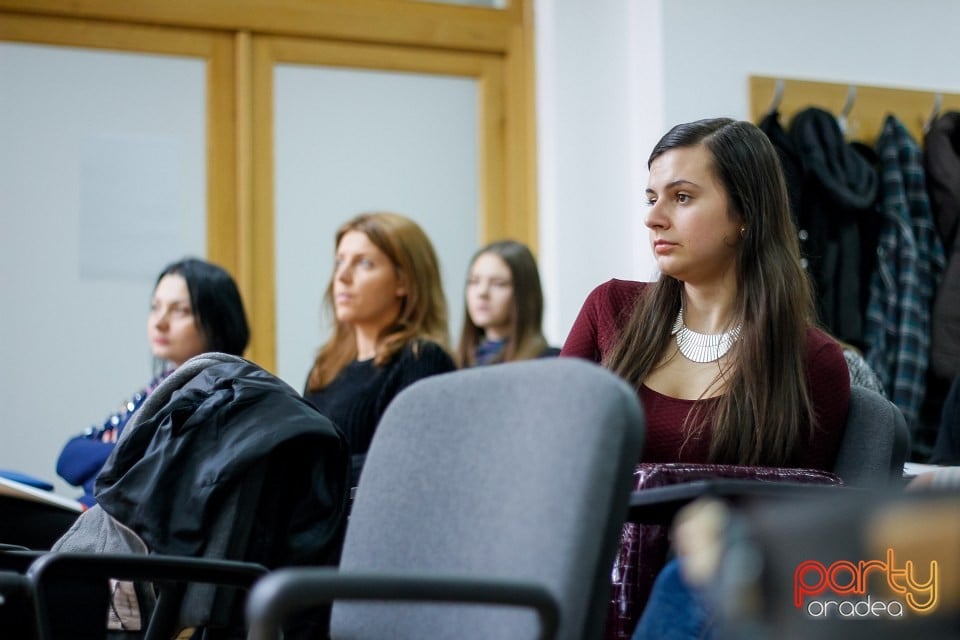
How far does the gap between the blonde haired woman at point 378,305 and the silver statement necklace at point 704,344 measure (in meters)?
1.23

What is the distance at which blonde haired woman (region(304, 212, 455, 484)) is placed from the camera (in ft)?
10.7

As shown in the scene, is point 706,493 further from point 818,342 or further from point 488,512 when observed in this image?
point 818,342

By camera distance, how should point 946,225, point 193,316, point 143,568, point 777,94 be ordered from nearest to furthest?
point 143,568 → point 193,316 → point 946,225 → point 777,94

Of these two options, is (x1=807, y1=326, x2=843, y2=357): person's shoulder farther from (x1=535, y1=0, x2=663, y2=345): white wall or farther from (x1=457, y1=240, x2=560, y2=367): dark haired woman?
(x1=535, y1=0, x2=663, y2=345): white wall

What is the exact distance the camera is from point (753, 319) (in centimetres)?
200

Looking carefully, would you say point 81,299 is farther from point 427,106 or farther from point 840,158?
point 840,158

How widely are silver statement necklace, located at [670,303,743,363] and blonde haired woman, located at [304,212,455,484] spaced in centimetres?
123

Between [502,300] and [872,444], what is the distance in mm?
2198

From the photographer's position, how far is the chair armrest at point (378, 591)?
97 cm

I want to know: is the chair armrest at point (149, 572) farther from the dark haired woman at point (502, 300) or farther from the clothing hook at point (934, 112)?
the clothing hook at point (934, 112)

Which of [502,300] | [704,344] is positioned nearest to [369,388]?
[502,300]

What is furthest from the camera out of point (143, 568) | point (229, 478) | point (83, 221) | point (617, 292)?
point (83, 221)

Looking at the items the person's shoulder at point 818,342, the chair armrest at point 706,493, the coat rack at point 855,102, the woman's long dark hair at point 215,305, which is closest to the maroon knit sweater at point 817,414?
the person's shoulder at point 818,342

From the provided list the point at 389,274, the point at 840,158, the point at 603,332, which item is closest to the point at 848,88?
the point at 840,158
